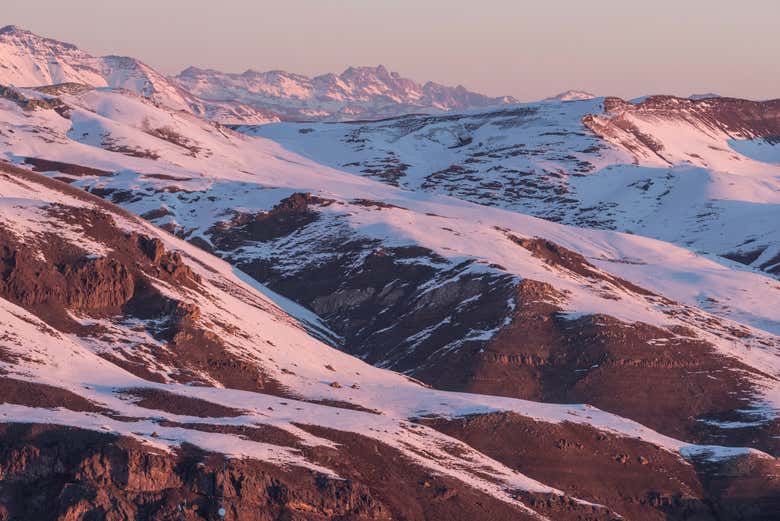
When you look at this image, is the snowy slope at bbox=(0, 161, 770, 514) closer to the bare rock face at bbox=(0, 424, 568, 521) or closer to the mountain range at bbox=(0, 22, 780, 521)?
the mountain range at bbox=(0, 22, 780, 521)

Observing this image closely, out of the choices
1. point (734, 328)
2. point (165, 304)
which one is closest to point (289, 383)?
point (165, 304)

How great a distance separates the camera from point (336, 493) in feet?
307

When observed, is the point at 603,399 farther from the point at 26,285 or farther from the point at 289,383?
the point at 26,285

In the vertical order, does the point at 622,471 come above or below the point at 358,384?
below

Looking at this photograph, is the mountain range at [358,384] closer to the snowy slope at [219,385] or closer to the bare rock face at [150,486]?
the bare rock face at [150,486]

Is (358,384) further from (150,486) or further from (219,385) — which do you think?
(150,486)

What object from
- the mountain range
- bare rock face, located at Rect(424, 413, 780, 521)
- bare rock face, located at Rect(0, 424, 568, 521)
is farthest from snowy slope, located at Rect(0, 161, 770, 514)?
bare rock face, located at Rect(424, 413, 780, 521)

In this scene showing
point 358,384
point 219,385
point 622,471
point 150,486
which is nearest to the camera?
point 150,486

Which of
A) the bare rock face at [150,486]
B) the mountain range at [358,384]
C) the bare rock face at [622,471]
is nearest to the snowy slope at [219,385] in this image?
the mountain range at [358,384]

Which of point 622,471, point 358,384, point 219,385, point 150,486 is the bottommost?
point 622,471

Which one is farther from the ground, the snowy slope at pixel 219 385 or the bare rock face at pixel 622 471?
the snowy slope at pixel 219 385

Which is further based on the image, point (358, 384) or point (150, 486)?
point (358, 384)

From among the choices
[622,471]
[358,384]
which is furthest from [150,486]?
[358,384]

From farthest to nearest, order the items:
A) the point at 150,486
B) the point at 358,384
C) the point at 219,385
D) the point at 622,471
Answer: the point at 358,384 < the point at 219,385 < the point at 622,471 < the point at 150,486
